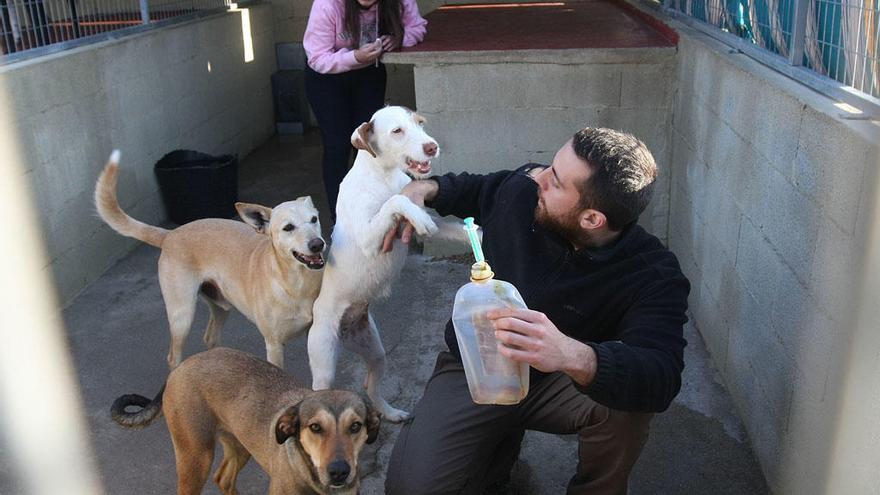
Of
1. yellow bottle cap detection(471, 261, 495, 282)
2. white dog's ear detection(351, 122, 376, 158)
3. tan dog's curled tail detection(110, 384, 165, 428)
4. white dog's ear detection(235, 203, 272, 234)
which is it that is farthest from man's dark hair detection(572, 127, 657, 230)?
tan dog's curled tail detection(110, 384, 165, 428)

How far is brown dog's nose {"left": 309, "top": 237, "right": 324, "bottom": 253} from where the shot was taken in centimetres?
311

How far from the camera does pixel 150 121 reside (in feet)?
20.4

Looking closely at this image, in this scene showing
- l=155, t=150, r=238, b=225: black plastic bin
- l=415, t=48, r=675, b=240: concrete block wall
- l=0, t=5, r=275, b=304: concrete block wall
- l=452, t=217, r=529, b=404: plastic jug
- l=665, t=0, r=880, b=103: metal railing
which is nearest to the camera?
l=452, t=217, r=529, b=404: plastic jug

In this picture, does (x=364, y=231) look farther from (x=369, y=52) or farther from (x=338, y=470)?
(x=369, y=52)

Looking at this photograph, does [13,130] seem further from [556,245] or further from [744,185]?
[744,185]

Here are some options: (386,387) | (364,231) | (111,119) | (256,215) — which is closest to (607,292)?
(364,231)

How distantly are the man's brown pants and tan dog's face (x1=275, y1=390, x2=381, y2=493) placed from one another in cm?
24

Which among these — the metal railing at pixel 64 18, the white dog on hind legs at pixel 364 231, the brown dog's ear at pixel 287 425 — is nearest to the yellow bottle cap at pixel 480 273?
the brown dog's ear at pixel 287 425

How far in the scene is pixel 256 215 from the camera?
3.23 metres

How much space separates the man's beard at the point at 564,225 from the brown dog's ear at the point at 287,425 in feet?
3.08

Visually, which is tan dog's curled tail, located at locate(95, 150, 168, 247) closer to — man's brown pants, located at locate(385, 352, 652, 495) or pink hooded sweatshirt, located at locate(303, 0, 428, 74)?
pink hooded sweatshirt, located at locate(303, 0, 428, 74)

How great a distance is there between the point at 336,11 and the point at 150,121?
2100 mm

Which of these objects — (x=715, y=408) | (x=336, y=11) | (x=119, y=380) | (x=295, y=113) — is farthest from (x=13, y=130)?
(x=295, y=113)

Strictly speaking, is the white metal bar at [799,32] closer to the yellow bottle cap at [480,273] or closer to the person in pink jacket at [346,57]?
the yellow bottle cap at [480,273]
